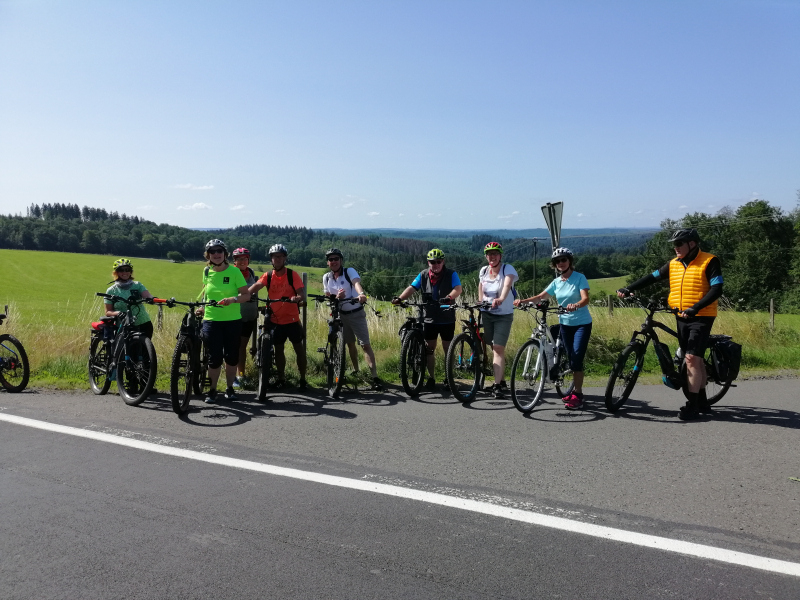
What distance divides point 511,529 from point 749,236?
8251 cm

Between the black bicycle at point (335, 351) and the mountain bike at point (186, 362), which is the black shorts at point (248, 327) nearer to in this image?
the mountain bike at point (186, 362)

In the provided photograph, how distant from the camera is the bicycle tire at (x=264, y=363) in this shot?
326 inches

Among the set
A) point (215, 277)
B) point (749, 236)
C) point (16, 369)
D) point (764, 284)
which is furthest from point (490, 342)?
point (749, 236)

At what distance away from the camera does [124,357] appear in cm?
823

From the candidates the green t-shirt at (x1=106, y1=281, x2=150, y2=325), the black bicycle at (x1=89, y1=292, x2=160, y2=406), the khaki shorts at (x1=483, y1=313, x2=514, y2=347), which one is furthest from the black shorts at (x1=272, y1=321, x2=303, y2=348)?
the khaki shorts at (x1=483, y1=313, x2=514, y2=347)

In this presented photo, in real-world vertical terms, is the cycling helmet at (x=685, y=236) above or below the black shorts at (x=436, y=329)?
above

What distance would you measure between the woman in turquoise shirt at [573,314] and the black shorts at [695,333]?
1081mm

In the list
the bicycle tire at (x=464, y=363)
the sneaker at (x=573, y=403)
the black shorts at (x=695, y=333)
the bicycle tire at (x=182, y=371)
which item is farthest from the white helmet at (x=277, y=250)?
the black shorts at (x=695, y=333)

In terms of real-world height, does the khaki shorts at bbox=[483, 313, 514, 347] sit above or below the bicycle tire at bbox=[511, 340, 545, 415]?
above

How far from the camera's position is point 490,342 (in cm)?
934

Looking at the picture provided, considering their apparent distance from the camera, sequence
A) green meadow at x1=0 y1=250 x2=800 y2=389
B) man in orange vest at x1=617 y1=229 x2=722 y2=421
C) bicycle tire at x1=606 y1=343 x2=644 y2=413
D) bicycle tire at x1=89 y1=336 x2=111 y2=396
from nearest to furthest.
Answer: man in orange vest at x1=617 y1=229 x2=722 y2=421 < bicycle tire at x1=606 y1=343 x2=644 y2=413 < bicycle tire at x1=89 y1=336 x2=111 y2=396 < green meadow at x1=0 y1=250 x2=800 y2=389

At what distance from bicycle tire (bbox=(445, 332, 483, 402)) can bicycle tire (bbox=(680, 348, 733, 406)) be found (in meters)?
2.49

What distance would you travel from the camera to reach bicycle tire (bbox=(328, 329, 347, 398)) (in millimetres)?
8609

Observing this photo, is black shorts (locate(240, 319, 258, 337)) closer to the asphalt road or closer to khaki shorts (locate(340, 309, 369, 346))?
khaki shorts (locate(340, 309, 369, 346))
